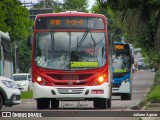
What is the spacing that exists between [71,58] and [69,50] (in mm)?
282

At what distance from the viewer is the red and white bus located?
22109 millimetres

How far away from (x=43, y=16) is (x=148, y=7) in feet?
13.4

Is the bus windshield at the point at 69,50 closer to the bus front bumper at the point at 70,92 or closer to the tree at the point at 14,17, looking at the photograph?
the bus front bumper at the point at 70,92

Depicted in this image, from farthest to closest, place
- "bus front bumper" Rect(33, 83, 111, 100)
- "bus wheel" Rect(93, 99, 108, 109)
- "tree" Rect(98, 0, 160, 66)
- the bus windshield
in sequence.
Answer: "tree" Rect(98, 0, 160, 66) → "bus wheel" Rect(93, 99, 108, 109) → the bus windshield → "bus front bumper" Rect(33, 83, 111, 100)

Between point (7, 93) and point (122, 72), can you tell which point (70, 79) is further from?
point (122, 72)

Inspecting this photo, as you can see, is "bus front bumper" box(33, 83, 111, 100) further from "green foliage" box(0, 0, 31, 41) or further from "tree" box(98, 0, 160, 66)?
"green foliage" box(0, 0, 31, 41)

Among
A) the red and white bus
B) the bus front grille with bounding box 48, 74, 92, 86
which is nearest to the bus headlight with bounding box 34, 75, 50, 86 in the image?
the red and white bus

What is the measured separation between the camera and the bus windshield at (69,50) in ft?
73.5

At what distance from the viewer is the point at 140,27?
26.2m

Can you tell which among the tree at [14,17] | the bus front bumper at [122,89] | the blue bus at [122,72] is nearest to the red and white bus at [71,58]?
the bus front bumper at [122,89]

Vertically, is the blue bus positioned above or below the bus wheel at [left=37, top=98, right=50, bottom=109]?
below

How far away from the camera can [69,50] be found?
2253cm

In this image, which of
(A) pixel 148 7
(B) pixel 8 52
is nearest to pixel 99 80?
(A) pixel 148 7

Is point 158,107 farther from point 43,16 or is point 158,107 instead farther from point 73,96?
point 43,16
